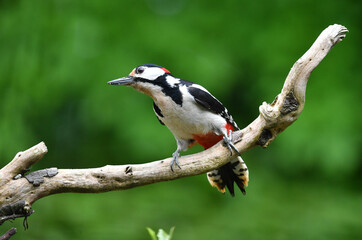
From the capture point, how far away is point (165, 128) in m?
6.03

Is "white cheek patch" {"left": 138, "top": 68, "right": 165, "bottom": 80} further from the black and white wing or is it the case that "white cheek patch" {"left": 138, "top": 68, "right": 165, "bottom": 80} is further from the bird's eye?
the black and white wing

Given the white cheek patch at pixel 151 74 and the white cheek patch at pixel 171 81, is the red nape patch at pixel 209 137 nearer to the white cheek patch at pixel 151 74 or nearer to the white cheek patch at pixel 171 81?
the white cheek patch at pixel 171 81

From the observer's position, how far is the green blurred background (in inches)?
226

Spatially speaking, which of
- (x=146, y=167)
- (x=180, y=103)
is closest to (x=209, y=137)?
(x=180, y=103)

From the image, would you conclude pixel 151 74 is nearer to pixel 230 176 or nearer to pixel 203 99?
pixel 203 99

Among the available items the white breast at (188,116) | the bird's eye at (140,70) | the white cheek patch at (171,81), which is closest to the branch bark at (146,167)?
the white breast at (188,116)

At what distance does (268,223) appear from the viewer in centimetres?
565

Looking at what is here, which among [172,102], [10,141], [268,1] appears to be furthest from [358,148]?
[10,141]

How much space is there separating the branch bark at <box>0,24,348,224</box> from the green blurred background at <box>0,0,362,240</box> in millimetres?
2168

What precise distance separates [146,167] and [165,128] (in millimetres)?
2651

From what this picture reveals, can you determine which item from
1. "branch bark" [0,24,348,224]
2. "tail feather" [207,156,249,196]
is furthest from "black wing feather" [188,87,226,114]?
"tail feather" [207,156,249,196]

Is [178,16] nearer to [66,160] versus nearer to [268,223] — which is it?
[66,160]

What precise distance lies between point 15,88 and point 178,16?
222cm

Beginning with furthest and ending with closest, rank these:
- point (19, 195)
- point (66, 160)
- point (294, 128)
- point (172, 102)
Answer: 1. point (66, 160)
2. point (294, 128)
3. point (172, 102)
4. point (19, 195)
